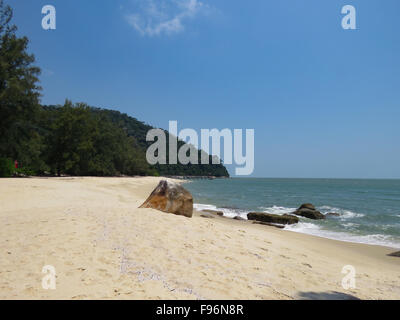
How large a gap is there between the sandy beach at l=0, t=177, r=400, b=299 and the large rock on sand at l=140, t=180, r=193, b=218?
1.52m

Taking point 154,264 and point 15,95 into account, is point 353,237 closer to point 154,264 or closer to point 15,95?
point 154,264

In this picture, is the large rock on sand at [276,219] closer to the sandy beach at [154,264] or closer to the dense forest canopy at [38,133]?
→ the sandy beach at [154,264]

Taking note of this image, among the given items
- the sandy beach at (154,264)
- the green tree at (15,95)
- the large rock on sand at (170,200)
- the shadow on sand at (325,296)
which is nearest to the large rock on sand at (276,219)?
the sandy beach at (154,264)

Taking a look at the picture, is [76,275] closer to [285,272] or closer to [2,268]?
[2,268]

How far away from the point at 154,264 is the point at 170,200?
5.11m

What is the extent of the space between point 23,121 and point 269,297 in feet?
104

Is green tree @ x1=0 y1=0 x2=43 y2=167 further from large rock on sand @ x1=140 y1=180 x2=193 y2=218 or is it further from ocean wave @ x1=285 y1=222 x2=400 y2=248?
ocean wave @ x1=285 y1=222 x2=400 y2=248

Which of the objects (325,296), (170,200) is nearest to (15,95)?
(170,200)

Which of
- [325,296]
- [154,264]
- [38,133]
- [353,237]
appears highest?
[38,133]

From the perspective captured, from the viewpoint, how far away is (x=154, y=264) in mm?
4715

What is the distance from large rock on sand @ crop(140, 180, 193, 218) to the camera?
9.69 metres

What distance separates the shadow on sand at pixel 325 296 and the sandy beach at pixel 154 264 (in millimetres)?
25

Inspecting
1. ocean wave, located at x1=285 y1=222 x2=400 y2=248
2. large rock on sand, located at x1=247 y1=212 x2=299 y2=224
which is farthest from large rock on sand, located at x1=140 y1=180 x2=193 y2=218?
large rock on sand, located at x1=247 y1=212 x2=299 y2=224

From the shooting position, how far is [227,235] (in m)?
7.53
